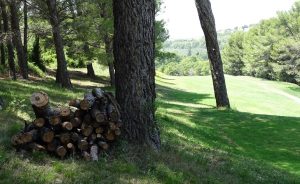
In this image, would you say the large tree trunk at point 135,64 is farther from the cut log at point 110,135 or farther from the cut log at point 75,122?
the cut log at point 75,122

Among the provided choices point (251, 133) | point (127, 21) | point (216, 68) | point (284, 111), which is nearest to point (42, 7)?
point (216, 68)

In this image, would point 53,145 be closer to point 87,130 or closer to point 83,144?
point 83,144

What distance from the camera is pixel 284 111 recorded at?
41.3 meters

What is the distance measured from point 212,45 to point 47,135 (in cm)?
1647

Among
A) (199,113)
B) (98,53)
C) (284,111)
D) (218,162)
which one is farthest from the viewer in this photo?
(284,111)

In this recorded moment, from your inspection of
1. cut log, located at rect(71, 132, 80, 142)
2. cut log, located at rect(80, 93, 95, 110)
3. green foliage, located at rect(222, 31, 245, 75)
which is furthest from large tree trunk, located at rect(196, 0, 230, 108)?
green foliage, located at rect(222, 31, 245, 75)

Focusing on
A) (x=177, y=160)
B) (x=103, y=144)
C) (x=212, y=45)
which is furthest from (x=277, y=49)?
(x=103, y=144)

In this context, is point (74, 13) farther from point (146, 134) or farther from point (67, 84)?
point (146, 134)

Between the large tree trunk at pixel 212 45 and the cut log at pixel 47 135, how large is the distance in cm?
1579

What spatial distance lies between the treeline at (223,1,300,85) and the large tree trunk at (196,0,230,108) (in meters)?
57.9

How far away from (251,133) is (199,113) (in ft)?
14.2

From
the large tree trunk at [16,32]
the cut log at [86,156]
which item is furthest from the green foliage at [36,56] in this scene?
the cut log at [86,156]

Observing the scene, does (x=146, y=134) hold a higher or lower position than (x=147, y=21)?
lower

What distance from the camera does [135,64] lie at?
28.0 ft
